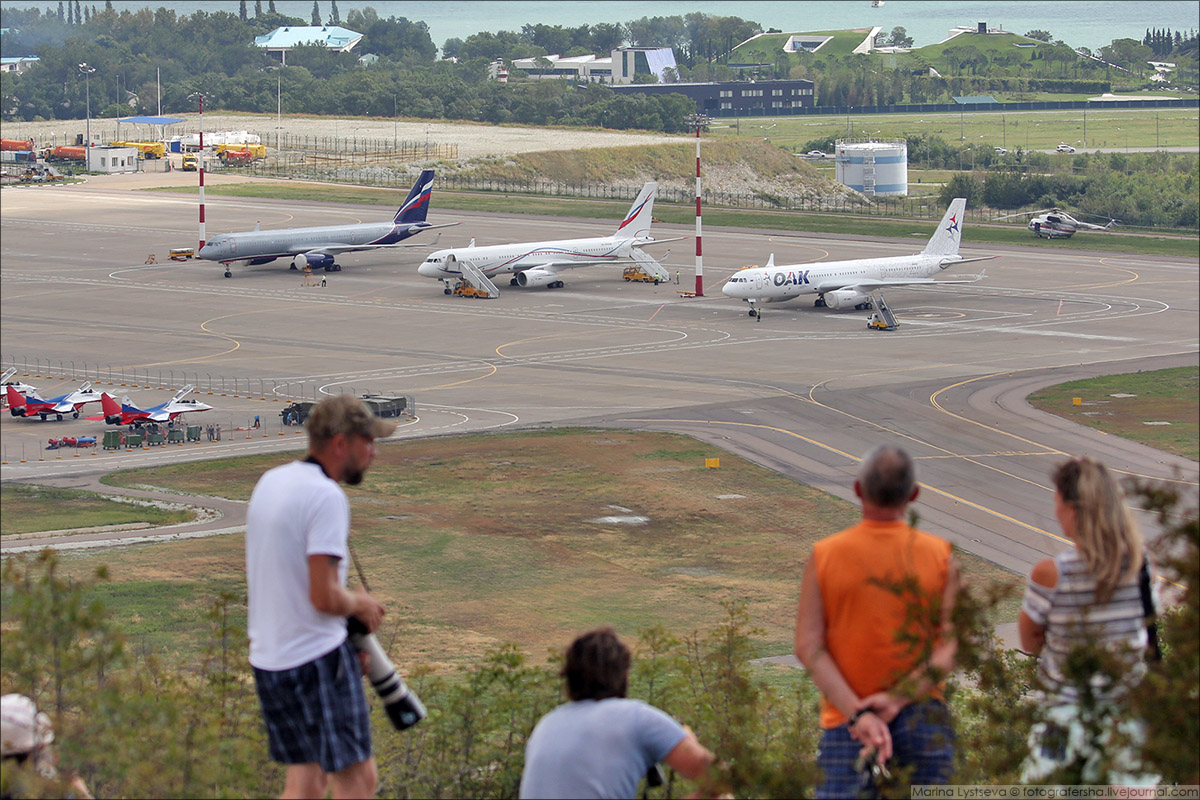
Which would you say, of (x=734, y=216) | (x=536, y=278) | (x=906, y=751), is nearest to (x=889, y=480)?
(x=906, y=751)

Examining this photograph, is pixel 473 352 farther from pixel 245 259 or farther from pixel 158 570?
pixel 158 570

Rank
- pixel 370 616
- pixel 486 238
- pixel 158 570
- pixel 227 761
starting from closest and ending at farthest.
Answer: pixel 370 616 < pixel 227 761 < pixel 158 570 < pixel 486 238

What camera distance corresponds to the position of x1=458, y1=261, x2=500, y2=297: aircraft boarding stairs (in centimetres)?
10994

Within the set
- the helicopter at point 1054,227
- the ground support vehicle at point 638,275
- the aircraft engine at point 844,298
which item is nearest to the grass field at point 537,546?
the aircraft engine at point 844,298

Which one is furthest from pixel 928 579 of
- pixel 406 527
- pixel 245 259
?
pixel 245 259

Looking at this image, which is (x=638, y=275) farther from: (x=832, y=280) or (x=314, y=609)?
(x=314, y=609)

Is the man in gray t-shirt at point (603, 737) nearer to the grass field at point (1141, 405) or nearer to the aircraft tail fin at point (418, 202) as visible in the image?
the grass field at point (1141, 405)

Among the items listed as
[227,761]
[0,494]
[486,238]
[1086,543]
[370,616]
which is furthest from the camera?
[486,238]

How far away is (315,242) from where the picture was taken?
400ft

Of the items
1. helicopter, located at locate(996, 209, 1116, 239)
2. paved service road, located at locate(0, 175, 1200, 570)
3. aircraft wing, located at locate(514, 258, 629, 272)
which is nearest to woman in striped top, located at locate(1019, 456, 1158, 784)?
paved service road, located at locate(0, 175, 1200, 570)

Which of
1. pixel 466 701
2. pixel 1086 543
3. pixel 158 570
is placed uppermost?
pixel 1086 543

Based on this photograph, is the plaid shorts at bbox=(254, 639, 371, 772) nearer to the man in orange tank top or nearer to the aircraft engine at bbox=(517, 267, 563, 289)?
the man in orange tank top

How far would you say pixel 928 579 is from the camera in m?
10.2

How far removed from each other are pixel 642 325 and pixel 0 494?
5017cm
